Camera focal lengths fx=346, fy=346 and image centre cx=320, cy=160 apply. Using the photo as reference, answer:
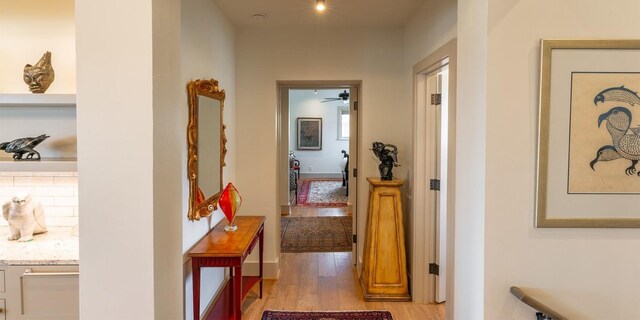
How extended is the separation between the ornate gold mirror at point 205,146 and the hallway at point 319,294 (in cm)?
107

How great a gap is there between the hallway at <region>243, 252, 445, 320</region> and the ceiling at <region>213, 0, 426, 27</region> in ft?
8.52

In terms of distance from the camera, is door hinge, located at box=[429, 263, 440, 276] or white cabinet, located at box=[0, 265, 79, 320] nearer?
white cabinet, located at box=[0, 265, 79, 320]

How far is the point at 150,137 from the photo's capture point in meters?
1.29

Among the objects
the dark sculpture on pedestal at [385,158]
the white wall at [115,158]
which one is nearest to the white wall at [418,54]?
the dark sculpture on pedestal at [385,158]

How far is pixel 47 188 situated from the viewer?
7.02 ft

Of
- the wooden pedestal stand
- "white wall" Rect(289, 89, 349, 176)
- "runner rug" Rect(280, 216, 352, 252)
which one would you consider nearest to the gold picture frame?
the wooden pedestal stand

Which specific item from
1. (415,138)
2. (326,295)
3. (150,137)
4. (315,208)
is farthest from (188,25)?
(315,208)

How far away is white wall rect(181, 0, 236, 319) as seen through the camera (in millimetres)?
2250

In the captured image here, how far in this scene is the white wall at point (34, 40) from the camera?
2.08 meters

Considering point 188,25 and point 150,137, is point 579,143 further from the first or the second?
point 188,25

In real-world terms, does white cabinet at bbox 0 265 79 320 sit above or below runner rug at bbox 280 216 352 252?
above

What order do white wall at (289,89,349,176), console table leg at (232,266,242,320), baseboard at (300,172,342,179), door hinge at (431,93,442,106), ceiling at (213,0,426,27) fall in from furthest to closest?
baseboard at (300,172,342,179)
white wall at (289,89,349,176)
door hinge at (431,93,442,106)
ceiling at (213,0,426,27)
console table leg at (232,266,242,320)

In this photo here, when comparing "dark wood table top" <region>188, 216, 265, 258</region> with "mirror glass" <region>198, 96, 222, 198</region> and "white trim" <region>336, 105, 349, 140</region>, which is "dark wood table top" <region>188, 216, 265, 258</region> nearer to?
"mirror glass" <region>198, 96, 222, 198</region>

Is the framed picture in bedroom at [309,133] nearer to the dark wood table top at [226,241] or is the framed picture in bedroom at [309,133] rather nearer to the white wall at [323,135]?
the white wall at [323,135]
